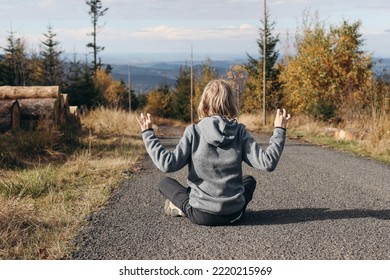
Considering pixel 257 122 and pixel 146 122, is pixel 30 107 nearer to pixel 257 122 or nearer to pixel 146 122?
pixel 146 122

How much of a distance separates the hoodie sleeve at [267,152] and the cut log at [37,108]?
771 centimetres

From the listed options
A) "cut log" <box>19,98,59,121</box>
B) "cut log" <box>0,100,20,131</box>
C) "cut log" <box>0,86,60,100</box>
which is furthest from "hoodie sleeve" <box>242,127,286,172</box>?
"cut log" <box>0,86,60,100</box>

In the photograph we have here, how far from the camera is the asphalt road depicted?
343 cm

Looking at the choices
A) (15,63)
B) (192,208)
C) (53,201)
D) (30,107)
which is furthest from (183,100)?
(192,208)

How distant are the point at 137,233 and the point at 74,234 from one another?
50 cm

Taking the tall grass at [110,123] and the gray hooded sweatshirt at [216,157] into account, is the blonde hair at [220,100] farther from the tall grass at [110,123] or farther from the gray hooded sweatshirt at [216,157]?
the tall grass at [110,123]

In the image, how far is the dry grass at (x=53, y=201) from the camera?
138 inches

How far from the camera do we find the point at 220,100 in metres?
3.79

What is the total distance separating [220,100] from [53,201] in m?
2.31

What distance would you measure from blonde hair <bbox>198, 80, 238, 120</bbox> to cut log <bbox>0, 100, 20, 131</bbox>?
23.6ft

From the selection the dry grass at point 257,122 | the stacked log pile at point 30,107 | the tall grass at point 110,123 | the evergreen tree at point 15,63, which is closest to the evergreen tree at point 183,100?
the evergreen tree at point 15,63

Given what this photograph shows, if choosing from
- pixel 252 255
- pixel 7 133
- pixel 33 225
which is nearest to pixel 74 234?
pixel 33 225

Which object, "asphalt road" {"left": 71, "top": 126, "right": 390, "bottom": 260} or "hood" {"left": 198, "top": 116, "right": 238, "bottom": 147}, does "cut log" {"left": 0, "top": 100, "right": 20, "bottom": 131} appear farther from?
"hood" {"left": 198, "top": 116, "right": 238, "bottom": 147}
